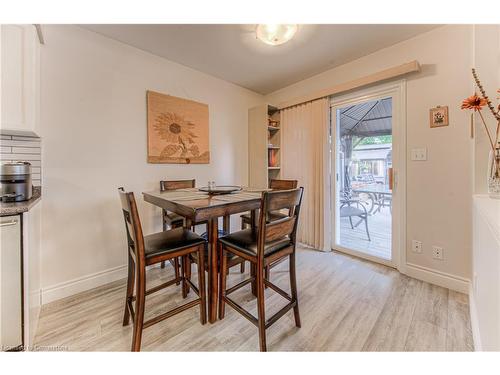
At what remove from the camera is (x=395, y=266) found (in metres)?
2.25

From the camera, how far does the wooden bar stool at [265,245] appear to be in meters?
1.18

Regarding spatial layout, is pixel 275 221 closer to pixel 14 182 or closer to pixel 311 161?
pixel 14 182

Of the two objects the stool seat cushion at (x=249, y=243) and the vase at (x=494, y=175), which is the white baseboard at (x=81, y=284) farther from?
the vase at (x=494, y=175)

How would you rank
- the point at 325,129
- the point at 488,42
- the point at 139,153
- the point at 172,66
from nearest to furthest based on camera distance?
the point at 488,42 → the point at 139,153 → the point at 172,66 → the point at 325,129

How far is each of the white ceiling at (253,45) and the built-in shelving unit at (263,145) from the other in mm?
616

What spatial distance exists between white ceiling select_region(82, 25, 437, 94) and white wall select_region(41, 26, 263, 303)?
242 mm

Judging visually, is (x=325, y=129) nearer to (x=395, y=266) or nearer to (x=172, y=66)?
(x=395, y=266)

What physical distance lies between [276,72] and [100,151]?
2.35 meters

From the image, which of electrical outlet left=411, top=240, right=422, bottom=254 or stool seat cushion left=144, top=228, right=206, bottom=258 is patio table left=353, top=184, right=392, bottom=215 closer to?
electrical outlet left=411, top=240, right=422, bottom=254

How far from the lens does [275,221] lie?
1.28 m

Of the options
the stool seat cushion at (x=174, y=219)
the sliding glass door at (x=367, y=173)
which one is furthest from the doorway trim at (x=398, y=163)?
the stool seat cushion at (x=174, y=219)

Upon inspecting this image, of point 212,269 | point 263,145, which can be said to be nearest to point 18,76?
point 212,269

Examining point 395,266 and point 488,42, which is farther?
point 395,266

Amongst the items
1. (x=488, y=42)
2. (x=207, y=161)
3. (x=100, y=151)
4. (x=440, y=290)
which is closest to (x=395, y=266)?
(x=440, y=290)
